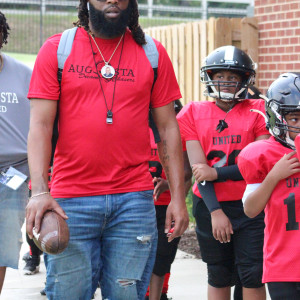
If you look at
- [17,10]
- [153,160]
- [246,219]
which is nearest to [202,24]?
[153,160]

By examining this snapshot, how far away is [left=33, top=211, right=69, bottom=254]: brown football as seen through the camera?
11.9ft

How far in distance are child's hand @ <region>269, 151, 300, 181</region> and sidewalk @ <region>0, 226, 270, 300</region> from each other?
2934mm

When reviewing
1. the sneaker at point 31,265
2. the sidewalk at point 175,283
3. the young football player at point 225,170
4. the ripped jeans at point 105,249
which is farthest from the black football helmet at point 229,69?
the sneaker at point 31,265

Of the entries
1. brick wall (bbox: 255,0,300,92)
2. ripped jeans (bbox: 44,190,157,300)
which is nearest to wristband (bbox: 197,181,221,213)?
ripped jeans (bbox: 44,190,157,300)

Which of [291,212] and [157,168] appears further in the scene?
[157,168]

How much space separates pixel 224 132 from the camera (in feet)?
16.8

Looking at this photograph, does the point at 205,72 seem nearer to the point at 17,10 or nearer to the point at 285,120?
the point at 285,120

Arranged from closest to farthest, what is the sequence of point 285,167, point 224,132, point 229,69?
point 285,167, point 224,132, point 229,69

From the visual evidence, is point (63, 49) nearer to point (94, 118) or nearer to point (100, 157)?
point (94, 118)

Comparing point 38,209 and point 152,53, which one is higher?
point 152,53

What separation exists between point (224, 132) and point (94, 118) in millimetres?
1418

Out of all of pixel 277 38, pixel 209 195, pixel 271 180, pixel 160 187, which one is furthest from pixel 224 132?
pixel 277 38

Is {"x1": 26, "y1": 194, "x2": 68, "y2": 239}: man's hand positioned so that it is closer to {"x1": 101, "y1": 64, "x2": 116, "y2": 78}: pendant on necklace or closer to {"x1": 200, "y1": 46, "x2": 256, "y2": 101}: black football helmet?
{"x1": 101, "y1": 64, "x2": 116, "y2": 78}: pendant on necklace

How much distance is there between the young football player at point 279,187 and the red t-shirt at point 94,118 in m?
0.60
